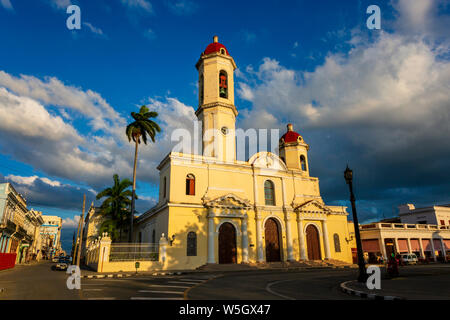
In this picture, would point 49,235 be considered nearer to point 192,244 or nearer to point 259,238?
point 192,244

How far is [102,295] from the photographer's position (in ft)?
34.4

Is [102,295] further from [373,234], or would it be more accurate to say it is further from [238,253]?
[373,234]

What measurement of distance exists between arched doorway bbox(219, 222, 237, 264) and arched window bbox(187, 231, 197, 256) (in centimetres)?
252

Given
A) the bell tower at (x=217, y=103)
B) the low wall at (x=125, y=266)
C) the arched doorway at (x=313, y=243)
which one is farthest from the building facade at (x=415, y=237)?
the low wall at (x=125, y=266)

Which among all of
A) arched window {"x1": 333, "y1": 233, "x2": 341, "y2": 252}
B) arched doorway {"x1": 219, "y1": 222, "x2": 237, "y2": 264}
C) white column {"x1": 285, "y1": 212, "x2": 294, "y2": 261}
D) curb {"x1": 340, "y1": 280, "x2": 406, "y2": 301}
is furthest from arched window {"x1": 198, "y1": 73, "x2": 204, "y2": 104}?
curb {"x1": 340, "y1": 280, "x2": 406, "y2": 301}

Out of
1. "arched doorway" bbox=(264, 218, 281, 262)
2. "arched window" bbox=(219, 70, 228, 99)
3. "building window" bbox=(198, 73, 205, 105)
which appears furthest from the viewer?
"building window" bbox=(198, 73, 205, 105)

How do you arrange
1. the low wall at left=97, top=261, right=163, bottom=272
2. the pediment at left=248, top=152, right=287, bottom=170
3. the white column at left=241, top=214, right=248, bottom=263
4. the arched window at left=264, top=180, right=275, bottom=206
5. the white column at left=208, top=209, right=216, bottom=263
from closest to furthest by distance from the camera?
the low wall at left=97, top=261, right=163, bottom=272 < the white column at left=208, top=209, right=216, bottom=263 < the white column at left=241, top=214, right=248, bottom=263 < the arched window at left=264, top=180, right=275, bottom=206 < the pediment at left=248, top=152, right=287, bottom=170

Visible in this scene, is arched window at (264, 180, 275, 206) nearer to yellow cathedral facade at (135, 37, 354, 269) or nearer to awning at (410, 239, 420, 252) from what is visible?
yellow cathedral facade at (135, 37, 354, 269)

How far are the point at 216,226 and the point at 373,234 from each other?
23955 mm

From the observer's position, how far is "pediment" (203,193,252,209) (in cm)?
2813

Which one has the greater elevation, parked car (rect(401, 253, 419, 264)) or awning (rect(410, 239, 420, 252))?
awning (rect(410, 239, 420, 252))

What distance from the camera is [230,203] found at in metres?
29.0
